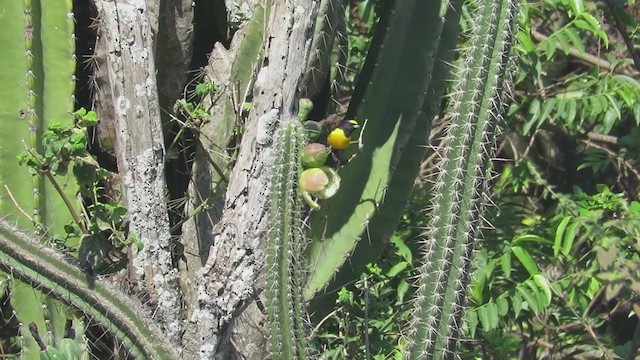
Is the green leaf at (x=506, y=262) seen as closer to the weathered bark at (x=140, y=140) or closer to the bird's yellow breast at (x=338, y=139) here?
the bird's yellow breast at (x=338, y=139)

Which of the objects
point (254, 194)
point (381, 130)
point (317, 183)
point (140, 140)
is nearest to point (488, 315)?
point (381, 130)

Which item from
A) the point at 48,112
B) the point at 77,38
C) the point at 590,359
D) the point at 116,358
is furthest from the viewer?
the point at 590,359

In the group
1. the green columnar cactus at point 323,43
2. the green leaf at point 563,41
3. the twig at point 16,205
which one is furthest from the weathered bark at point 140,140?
the green leaf at point 563,41

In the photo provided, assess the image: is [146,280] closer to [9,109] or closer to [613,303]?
[9,109]

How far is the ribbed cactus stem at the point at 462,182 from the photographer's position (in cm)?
206

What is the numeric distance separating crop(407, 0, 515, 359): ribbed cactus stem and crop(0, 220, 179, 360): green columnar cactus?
678mm

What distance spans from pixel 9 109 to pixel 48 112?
0.11 meters

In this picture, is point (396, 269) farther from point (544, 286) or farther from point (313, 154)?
point (313, 154)

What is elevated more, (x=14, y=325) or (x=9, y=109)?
(x=9, y=109)

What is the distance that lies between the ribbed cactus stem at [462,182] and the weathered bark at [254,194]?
1.41 ft

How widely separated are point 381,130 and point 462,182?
2.22ft

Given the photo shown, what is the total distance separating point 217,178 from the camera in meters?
2.66

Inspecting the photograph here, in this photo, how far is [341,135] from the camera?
8.38ft

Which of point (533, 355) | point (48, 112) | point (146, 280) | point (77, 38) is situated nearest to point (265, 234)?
point (146, 280)
